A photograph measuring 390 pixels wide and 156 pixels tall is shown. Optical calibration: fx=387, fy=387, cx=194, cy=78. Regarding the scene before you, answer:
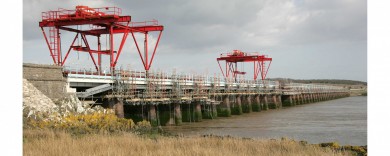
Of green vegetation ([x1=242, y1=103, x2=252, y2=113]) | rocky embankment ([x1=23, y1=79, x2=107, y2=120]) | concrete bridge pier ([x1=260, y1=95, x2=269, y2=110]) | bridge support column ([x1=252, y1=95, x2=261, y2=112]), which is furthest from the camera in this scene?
concrete bridge pier ([x1=260, y1=95, x2=269, y2=110])

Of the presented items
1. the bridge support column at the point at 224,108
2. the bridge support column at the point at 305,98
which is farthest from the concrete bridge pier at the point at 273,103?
the bridge support column at the point at 305,98

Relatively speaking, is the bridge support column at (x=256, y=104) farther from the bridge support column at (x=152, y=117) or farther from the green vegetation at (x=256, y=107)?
the bridge support column at (x=152, y=117)

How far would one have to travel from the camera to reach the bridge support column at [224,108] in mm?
41594

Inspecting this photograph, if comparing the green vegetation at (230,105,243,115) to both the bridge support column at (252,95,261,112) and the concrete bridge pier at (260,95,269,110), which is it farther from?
the concrete bridge pier at (260,95,269,110)

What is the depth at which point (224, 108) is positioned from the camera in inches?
1666

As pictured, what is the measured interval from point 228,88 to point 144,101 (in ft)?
63.5

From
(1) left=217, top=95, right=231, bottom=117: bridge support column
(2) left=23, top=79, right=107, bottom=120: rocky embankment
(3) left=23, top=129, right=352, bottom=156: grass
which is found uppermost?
(2) left=23, top=79, right=107, bottom=120: rocky embankment

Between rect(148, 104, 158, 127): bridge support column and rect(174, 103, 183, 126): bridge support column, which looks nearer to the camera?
rect(148, 104, 158, 127): bridge support column

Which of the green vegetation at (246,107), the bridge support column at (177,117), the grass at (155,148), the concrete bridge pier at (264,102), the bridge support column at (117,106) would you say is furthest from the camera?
the concrete bridge pier at (264,102)

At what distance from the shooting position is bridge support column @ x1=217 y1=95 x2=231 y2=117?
1638 inches

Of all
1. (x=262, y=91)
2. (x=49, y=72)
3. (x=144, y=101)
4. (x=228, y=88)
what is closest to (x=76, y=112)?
(x=49, y=72)

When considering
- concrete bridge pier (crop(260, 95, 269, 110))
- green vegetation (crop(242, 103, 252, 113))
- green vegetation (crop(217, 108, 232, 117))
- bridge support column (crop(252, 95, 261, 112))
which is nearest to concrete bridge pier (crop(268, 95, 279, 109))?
concrete bridge pier (crop(260, 95, 269, 110))

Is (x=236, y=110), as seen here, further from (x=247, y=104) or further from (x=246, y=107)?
(x=247, y=104)

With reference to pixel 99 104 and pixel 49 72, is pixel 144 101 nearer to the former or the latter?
pixel 99 104
